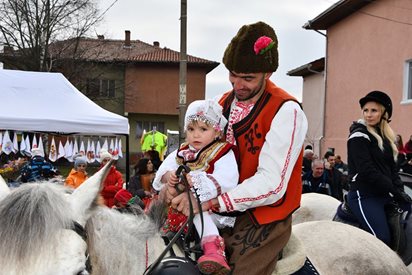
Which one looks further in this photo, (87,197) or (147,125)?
(147,125)

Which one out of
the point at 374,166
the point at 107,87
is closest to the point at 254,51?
the point at 374,166

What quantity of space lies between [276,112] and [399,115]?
14.8 metres

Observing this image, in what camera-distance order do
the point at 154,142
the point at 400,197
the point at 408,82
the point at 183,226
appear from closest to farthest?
the point at 183,226 < the point at 400,197 < the point at 154,142 < the point at 408,82

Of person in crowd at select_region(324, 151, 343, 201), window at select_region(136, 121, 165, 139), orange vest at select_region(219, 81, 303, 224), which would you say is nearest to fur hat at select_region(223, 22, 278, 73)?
orange vest at select_region(219, 81, 303, 224)

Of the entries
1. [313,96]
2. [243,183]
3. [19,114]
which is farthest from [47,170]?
[313,96]

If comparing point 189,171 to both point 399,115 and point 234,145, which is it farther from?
point 399,115

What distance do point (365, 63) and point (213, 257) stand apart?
57.4 feet

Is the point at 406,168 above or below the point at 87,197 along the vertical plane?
below

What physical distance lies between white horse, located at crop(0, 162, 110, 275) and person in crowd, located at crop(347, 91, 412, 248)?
3008 millimetres

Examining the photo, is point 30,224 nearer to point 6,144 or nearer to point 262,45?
point 262,45

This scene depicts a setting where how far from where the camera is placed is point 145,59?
40.7m

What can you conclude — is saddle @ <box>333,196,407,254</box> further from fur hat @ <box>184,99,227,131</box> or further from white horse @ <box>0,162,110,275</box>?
white horse @ <box>0,162,110,275</box>

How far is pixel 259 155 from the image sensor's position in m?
2.48

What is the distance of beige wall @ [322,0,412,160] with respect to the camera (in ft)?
52.5
